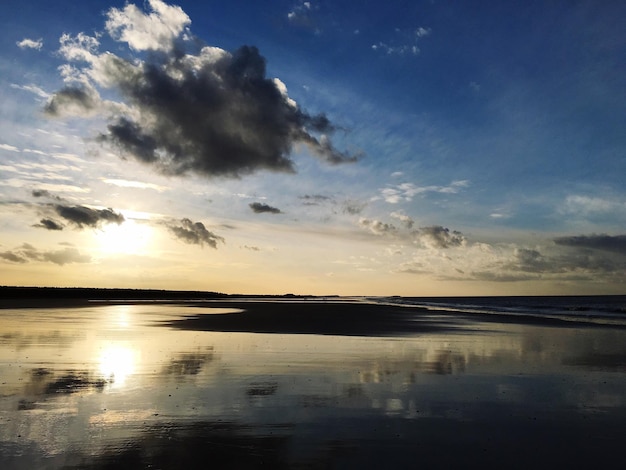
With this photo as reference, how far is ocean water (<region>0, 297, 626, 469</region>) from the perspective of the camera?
28.5 feet

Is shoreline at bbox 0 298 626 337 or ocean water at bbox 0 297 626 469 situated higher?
shoreline at bbox 0 298 626 337

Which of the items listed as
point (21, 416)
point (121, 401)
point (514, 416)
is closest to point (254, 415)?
point (121, 401)

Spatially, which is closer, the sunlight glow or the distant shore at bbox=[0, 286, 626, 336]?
the sunlight glow

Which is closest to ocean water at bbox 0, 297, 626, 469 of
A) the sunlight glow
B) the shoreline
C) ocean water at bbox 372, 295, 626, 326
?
the sunlight glow

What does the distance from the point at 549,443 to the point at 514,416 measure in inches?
81.0

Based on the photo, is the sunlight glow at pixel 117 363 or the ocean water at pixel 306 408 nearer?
the ocean water at pixel 306 408

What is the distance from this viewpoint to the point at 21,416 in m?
11.0

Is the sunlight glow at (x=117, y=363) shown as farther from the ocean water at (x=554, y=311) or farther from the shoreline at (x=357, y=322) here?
the ocean water at (x=554, y=311)

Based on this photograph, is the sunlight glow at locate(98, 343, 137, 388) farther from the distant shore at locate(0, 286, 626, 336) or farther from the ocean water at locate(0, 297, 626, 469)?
the distant shore at locate(0, 286, 626, 336)

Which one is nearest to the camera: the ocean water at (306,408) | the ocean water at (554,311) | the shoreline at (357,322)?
the ocean water at (306,408)

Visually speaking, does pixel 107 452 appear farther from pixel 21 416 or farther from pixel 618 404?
pixel 618 404

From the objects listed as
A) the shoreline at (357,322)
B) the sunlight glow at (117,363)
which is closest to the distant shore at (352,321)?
the shoreline at (357,322)

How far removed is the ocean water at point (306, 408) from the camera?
28.5ft

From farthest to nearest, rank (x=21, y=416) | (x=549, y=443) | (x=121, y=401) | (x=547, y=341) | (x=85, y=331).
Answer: (x=85, y=331) < (x=547, y=341) < (x=121, y=401) < (x=21, y=416) < (x=549, y=443)
